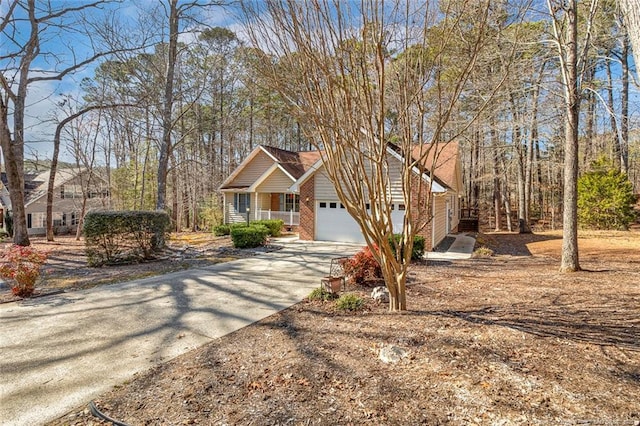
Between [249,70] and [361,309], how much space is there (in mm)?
4121

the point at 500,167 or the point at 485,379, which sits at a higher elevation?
the point at 500,167

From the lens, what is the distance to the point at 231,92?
2509cm

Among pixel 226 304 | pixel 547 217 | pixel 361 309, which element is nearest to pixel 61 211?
pixel 226 304

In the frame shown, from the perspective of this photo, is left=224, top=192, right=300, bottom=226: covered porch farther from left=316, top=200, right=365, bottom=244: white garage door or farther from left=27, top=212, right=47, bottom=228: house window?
left=27, top=212, right=47, bottom=228: house window

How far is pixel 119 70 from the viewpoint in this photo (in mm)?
18781

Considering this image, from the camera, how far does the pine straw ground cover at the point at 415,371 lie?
8.87 ft

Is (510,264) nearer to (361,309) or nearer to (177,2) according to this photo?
(361,309)

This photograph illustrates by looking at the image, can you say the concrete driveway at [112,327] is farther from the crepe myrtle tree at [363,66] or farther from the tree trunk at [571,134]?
the tree trunk at [571,134]

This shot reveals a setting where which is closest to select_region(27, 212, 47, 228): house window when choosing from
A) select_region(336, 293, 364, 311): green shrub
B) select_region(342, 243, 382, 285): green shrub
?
select_region(342, 243, 382, 285): green shrub

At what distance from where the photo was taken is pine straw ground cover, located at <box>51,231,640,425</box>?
270cm

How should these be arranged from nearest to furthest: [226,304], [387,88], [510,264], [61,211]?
[387,88] → [226,304] → [510,264] → [61,211]

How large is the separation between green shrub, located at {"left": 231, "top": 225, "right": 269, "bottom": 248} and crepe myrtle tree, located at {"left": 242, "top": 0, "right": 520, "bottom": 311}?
28.2 ft

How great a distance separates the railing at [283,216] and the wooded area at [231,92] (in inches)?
149

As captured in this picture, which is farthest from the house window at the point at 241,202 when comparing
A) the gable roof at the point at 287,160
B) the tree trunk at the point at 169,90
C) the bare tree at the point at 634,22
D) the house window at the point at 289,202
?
the bare tree at the point at 634,22
